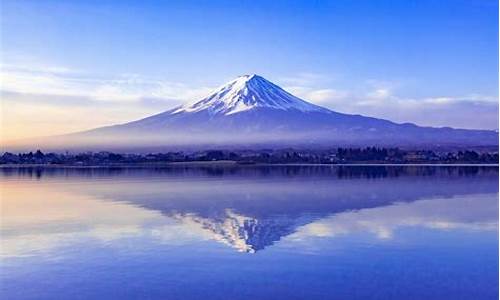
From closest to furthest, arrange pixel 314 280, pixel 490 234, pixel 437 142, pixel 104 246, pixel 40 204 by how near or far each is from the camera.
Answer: pixel 314 280, pixel 104 246, pixel 490 234, pixel 40 204, pixel 437 142

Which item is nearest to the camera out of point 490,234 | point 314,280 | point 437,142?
point 314,280

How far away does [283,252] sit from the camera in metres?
6.98

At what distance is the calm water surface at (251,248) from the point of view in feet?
18.1

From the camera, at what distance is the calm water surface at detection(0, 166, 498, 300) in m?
5.50

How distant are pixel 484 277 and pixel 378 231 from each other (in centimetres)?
255

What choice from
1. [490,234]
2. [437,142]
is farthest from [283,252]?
[437,142]

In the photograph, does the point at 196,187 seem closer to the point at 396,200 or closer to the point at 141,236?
the point at 396,200

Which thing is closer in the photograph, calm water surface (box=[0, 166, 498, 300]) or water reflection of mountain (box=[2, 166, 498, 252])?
calm water surface (box=[0, 166, 498, 300])

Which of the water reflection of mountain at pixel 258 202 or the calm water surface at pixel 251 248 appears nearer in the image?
the calm water surface at pixel 251 248

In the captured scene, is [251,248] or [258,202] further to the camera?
[258,202]

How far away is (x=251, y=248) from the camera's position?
24.0 feet

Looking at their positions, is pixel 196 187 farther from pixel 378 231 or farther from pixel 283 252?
pixel 283 252

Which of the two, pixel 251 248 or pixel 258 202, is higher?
pixel 258 202

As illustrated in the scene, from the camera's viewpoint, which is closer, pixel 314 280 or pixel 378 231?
pixel 314 280
